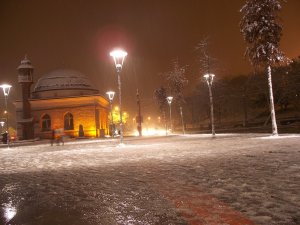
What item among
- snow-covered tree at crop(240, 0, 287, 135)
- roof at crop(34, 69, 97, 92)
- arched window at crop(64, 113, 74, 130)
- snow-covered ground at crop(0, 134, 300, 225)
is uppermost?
roof at crop(34, 69, 97, 92)

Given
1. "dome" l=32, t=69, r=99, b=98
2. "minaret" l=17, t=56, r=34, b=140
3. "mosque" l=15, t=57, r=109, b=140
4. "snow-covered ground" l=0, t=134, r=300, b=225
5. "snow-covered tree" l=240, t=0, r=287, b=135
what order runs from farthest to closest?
"dome" l=32, t=69, r=99, b=98 → "mosque" l=15, t=57, r=109, b=140 → "minaret" l=17, t=56, r=34, b=140 → "snow-covered tree" l=240, t=0, r=287, b=135 → "snow-covered ground" l=0, t=134, r=300, b=225

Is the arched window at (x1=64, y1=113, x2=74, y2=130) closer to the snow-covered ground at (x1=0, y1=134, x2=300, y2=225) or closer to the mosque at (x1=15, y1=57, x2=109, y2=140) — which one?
the mosque at (x1=15, y1=57, x2=109, y2=140)

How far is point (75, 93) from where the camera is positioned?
5834 centimetres

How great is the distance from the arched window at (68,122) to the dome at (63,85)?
3772 millimetres

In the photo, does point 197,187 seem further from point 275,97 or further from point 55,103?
point 275,97

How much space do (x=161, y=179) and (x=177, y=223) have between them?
3593 millimetres

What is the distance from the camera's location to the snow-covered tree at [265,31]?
24.3 metres

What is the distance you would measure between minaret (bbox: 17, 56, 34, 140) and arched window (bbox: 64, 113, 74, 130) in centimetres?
540

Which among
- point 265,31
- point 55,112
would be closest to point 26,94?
point 55,112

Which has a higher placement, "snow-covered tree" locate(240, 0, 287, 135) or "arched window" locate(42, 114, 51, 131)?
"snow-covered tree" locate(240, 0, 287, 135)

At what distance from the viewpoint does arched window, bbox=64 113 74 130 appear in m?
55.9

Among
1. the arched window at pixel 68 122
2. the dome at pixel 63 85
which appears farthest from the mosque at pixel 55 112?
the dome at pixel 63 85

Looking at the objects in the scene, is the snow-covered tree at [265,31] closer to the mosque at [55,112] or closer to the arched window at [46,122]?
the mosque at [55,112]

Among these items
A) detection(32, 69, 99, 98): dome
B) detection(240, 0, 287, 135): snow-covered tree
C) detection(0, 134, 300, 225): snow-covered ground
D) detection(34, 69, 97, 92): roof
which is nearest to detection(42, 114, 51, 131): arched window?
detection(32, 69, 99, 98): dome
